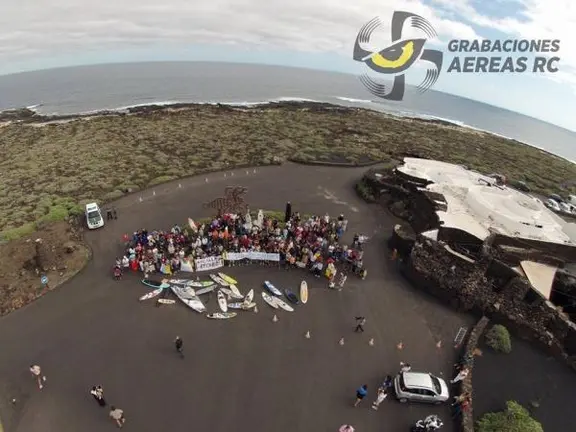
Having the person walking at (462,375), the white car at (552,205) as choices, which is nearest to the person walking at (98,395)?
the person walking at (462,375)

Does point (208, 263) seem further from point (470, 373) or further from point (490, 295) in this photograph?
point (490, 295)

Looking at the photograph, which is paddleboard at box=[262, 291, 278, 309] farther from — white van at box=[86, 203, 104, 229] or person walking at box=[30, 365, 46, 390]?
white van at box=[86, 203, 104, 229]

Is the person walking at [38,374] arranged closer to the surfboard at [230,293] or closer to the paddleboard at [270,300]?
the surfboard at [230,293]

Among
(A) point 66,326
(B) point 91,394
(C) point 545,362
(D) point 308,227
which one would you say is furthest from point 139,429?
(C) point 545,362

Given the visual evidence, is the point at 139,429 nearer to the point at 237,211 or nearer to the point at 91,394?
the point at 91,394

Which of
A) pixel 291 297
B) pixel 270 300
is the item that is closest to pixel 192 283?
pixel 270 300

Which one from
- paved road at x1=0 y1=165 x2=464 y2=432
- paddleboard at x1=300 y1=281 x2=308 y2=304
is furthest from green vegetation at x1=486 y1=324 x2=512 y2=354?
paddleboard at x1=300 y1=281 x2=308 y2=304
